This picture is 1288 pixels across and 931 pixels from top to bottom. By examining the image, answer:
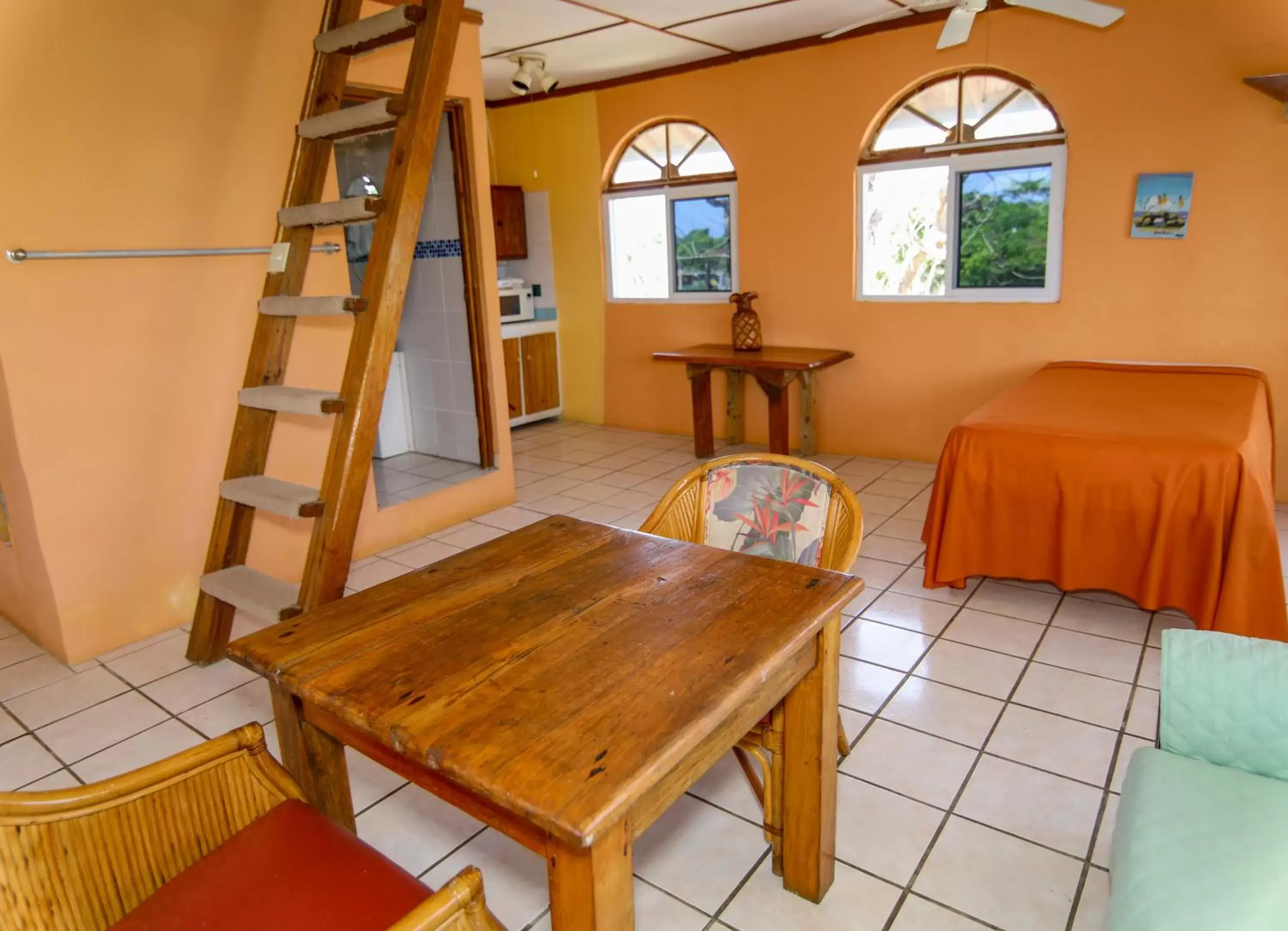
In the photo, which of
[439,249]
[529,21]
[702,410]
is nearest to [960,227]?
[702,410]

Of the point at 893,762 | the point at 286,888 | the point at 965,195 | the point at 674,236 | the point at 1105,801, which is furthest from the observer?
the point at 674,236

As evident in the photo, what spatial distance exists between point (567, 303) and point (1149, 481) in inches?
184

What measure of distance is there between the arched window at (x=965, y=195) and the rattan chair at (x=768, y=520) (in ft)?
10.6

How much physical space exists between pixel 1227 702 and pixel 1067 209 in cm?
361

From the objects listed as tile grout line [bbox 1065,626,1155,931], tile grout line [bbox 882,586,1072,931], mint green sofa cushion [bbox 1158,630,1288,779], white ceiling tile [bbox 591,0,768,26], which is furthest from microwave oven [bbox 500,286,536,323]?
mint green sofa cushion [bbox 1158,630,1288,779]

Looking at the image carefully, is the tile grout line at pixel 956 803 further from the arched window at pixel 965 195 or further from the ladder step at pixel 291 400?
the arched window at pixel 965 195

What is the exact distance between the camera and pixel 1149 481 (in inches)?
114

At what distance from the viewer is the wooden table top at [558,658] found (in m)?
Answer: 1.15

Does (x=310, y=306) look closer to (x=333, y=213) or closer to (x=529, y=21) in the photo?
(x=333, y=213)

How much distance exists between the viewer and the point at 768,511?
7.11ft

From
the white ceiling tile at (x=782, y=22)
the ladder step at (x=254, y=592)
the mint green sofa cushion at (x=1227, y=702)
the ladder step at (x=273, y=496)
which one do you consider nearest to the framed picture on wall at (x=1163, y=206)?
the white ceiling tile at (x=782, y=22)

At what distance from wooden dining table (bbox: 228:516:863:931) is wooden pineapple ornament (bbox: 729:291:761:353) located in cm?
361

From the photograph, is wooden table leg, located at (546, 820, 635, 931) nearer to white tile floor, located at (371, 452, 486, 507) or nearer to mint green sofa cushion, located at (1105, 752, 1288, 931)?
mint green sofa cushion, located at (1105, 752, 1288, 931)

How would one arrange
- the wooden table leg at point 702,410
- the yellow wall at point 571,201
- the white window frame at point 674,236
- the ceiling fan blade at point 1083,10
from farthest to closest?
the yellow wall at point 571,201
the white window frame at point 674,236
the wooden table leg at point 702,410
the ceiling fan blade at point 1083,10
